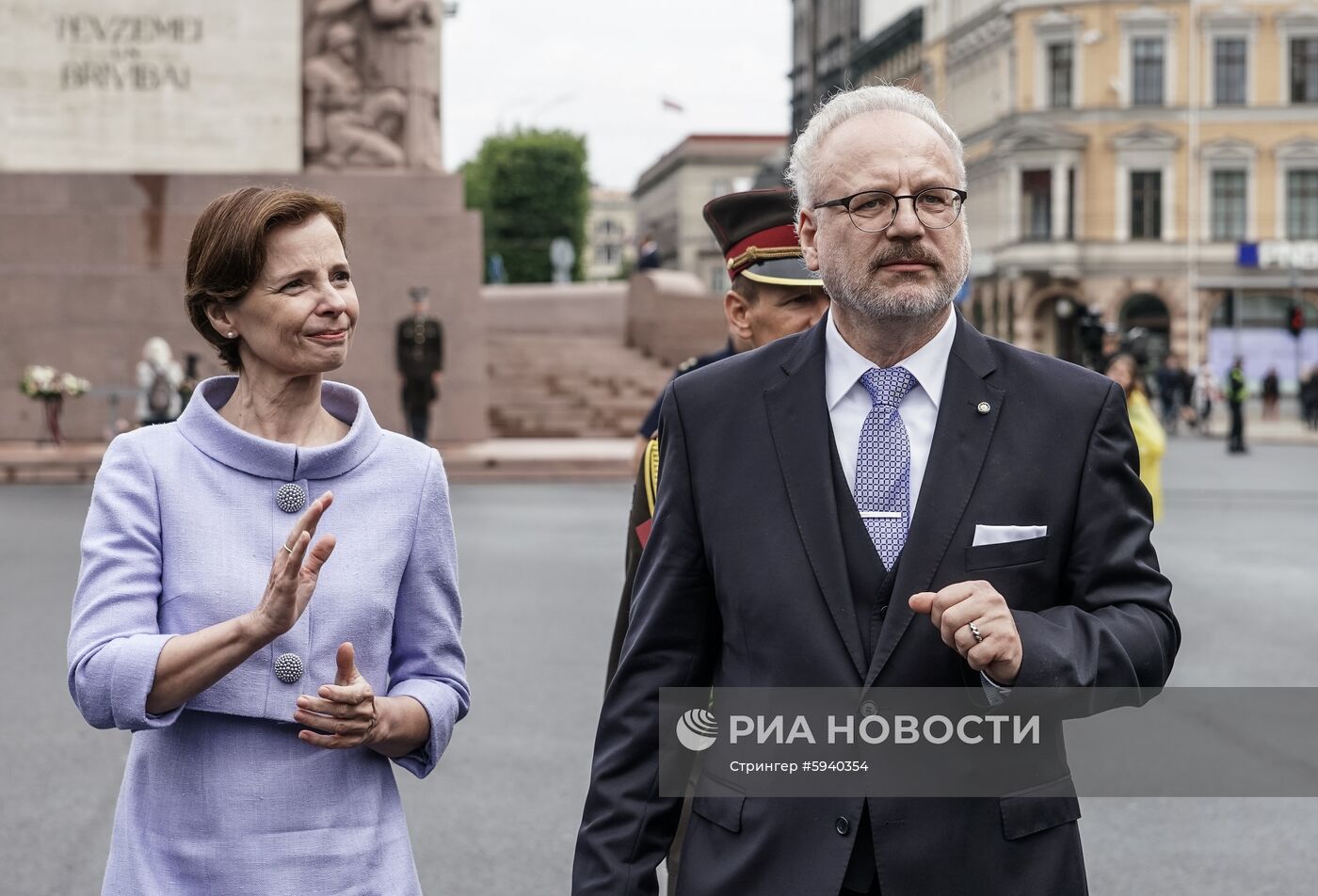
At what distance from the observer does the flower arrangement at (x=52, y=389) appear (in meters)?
21.9

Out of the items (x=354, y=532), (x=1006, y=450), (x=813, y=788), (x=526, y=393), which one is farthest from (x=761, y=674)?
(x=526, y=393)

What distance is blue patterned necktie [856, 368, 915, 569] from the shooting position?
2678mm

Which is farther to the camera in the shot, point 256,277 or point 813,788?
point 256,277

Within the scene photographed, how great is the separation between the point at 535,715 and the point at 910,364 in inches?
214

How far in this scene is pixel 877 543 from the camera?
2676mm

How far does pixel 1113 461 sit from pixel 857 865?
68cm

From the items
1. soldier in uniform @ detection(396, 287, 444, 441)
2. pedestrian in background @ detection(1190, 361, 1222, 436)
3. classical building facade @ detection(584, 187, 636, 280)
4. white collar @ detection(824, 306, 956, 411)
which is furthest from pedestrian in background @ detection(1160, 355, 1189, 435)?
classical building facade @ detection(584, 187, 636, 280)

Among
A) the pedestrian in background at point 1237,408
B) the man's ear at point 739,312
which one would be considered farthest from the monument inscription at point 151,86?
the man's ear at point 739,312

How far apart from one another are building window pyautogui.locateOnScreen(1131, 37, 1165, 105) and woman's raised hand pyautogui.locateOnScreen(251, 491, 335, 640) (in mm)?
61703

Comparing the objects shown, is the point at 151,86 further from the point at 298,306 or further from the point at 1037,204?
the point at 1037,204

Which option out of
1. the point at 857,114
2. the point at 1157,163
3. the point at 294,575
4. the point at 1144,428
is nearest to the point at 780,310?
the point at 857,114

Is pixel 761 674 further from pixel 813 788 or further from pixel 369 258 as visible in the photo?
pixel 369 258

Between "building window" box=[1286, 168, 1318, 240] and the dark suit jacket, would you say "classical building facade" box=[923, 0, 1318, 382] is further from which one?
the dark suit jacket

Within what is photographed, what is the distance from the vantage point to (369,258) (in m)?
23.5
